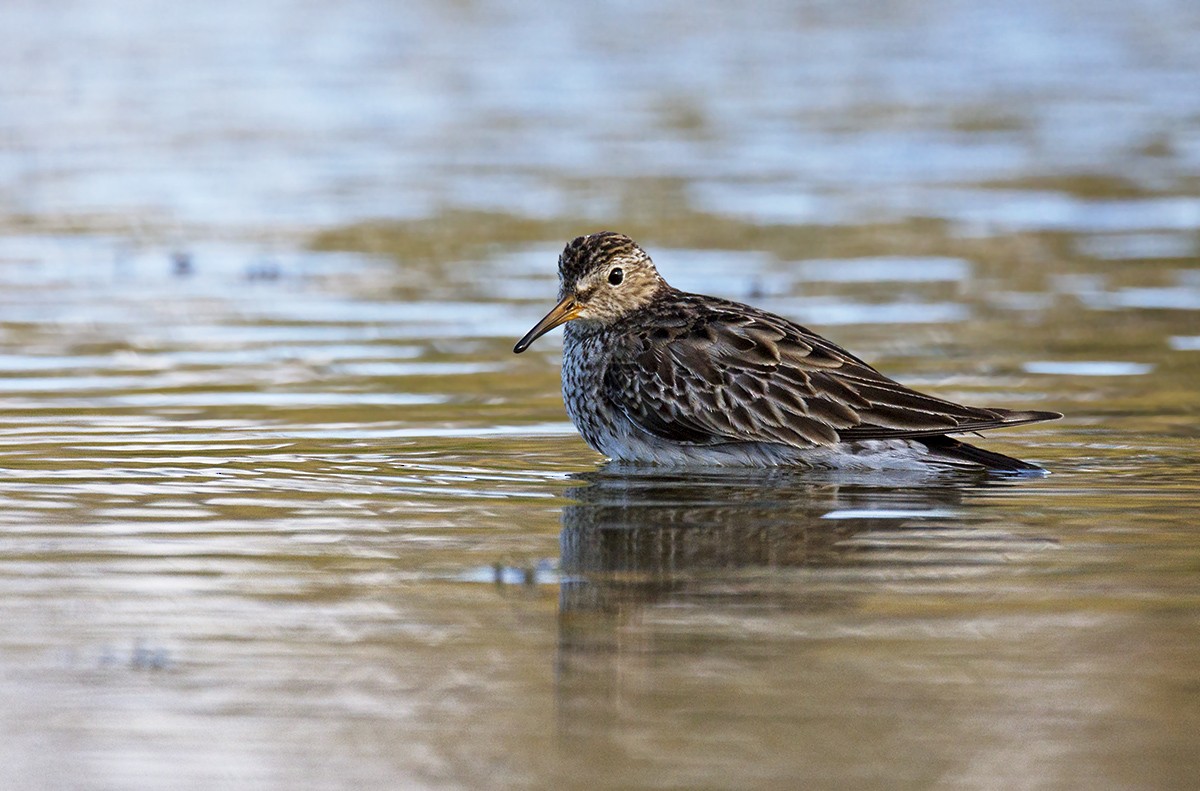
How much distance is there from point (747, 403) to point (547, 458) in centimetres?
112

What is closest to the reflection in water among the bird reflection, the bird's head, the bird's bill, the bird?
the bird reflection

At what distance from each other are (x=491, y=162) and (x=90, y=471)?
480 inches

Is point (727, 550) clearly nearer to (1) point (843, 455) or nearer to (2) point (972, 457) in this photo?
(1) point (843, 455)

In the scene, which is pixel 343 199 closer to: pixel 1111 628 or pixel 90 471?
pixel 90 471

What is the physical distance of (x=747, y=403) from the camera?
10.2 meters

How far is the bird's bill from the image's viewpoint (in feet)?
35.4

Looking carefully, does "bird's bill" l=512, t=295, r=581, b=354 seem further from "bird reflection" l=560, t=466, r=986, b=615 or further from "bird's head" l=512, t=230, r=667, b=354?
"bird reflection" l=560, t=466, r=986, b=615

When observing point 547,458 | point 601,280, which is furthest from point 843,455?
point 601,280

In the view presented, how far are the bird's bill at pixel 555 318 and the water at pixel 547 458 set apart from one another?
22.6 inches

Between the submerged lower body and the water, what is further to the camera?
the submerged lower body

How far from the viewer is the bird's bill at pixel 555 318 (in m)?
10.8

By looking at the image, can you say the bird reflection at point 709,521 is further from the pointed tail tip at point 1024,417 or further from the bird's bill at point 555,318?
the bird's bill at point 555,318

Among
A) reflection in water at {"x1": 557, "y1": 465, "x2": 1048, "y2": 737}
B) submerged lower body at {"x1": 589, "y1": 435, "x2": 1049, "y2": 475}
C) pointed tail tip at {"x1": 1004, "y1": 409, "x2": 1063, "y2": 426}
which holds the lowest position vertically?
reflection in water at {"x1": 557, "y1": 465, "x2": 1048, "y2": 737}

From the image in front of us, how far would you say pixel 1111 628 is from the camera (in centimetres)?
718
